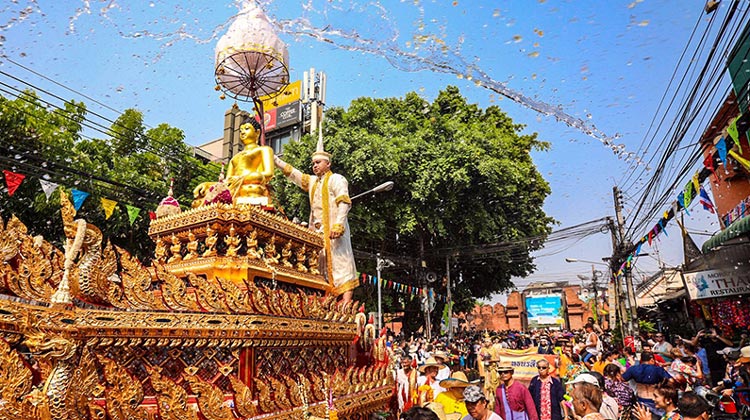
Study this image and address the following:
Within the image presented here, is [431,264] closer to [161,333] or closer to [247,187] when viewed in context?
[247,187]

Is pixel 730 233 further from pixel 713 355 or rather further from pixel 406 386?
pixel 406 386

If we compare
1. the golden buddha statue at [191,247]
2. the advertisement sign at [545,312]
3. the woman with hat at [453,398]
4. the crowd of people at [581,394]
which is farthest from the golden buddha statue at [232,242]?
the advertisement sign at [545,312]

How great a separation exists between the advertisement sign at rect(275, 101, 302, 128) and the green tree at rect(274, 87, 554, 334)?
1382 cm

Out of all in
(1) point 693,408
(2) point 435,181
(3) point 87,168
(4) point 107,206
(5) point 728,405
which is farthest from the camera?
(2) point 435,181

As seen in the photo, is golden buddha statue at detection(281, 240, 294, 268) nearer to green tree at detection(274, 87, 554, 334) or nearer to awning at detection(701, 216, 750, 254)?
awning at detection(701, 216, 750, 254)

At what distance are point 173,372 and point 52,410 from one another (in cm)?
91

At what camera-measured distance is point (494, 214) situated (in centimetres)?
1984

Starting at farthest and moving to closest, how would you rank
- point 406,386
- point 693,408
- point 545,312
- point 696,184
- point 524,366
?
point 545,312
point 696,184
point 406,386
point 524,366
point 693,408

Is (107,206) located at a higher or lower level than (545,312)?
higher

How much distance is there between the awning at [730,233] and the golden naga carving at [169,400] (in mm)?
10375

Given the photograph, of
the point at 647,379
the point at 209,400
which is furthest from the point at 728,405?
the point at 209,400

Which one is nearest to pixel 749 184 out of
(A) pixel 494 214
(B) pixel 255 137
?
(A) pixel 494 214

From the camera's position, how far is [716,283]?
492 inches

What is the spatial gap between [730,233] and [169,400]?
11.2m
